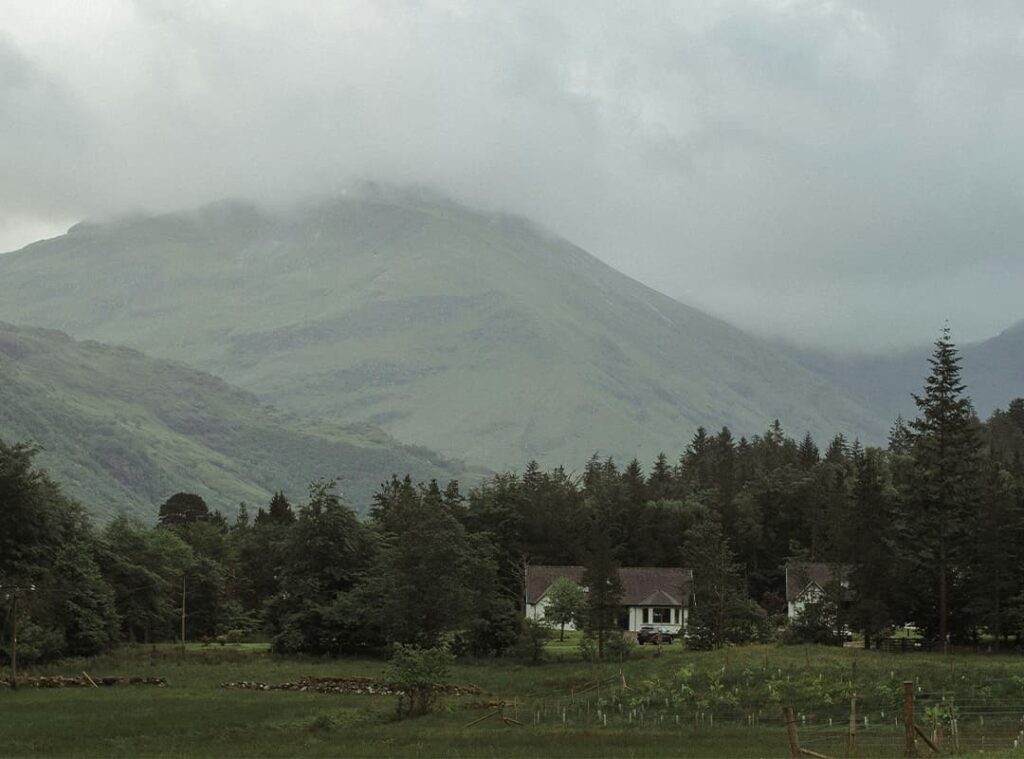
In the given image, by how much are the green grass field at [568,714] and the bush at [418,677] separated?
1.59m

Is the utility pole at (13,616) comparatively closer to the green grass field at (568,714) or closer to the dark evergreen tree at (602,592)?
the green grass field at (568,714)

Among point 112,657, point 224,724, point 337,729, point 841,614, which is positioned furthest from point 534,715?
point 112,657

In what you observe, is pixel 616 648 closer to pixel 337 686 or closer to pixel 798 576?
pixel 337 686

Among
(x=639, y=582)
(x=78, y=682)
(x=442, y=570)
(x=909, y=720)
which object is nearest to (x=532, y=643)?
(x=442, y=570)

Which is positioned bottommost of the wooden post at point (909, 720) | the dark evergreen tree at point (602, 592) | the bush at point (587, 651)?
the bush at point (587, 651)

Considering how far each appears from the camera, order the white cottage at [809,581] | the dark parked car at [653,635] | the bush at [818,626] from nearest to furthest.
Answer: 1. the bush at [818,626]
2. the white cottage at [809,581]
3. the dark parked car at [653,635]

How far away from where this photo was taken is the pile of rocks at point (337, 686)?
7606cm

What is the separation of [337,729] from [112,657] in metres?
45.3

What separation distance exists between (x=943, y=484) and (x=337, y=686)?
144 ft

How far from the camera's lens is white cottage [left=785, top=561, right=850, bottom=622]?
3898 inches

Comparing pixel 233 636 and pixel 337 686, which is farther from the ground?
pixel 233 636

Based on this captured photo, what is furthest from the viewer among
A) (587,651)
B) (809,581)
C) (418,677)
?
(809,581)

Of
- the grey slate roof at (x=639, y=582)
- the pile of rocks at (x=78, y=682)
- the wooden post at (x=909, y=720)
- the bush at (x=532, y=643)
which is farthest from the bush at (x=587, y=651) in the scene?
the wooden post at (x=909, y=720)

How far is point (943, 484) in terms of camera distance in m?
92.0
